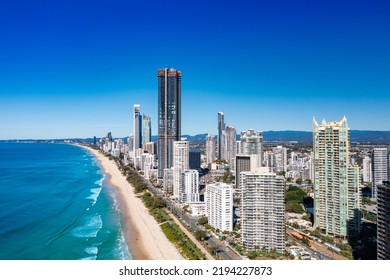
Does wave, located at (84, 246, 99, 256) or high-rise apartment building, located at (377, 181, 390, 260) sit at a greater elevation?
high-rise apartment building, located at (377, 181, 390, 260)

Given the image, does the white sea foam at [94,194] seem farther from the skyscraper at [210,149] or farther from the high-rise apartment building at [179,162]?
the skyscraper at [210,149]

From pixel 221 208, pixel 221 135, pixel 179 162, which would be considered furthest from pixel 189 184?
pixel 221 135

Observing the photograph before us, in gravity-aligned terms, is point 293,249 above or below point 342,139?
below

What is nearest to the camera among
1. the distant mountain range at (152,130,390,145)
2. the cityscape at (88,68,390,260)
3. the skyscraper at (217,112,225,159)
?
the distant mountain range at (152,130,390,145)

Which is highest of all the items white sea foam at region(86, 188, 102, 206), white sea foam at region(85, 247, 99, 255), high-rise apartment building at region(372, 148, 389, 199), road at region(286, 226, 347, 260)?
high-rise apartment building at region(372, 148, 389, 199)

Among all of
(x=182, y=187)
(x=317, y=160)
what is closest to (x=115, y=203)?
(x=182, y=187)

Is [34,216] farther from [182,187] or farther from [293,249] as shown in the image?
[293,249]

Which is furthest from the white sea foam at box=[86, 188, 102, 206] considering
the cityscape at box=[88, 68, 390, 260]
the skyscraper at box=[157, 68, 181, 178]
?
the skyscraper at box=[157, 68, 181, 178]

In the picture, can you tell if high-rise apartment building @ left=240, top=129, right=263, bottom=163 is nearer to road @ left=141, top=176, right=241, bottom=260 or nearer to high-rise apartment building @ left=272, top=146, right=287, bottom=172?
high-rise apartment building @ left=272, top=146, right=287, bottom=172
